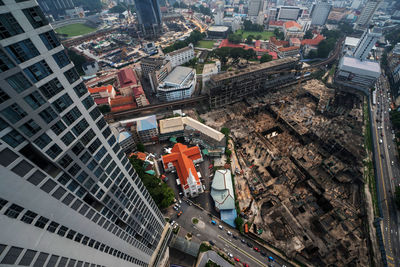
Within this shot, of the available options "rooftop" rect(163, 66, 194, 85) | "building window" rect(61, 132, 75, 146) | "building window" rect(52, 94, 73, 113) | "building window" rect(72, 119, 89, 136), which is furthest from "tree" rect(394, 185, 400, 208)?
"rooftop" rect(163, 66, 194, 85)

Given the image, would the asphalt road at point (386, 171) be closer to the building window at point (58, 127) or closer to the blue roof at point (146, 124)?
the building window at point (58, 127)

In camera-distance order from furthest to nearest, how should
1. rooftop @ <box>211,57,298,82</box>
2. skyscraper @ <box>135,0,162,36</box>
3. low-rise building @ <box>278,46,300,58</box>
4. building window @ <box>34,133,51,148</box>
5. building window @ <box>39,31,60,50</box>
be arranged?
skyscraper @ <box>135,0,162,36</box> → low-rise building @ <box>278,46,300,58</box> → rooftop @ <box>211,57,298,82</box> → building window @ <box>34,133,51,148</box> → building window @ <box>39,31,60,50</box>

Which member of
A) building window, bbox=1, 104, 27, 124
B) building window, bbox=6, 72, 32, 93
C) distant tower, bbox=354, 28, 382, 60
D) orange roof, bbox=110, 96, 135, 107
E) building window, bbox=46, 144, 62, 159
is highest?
building window, bbox=6, 72, 32, 93

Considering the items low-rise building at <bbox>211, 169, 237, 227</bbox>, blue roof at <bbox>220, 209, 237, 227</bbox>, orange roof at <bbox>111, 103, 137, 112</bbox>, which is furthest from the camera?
orange roof at <bbox>111, 103, 137, 112</bbox>

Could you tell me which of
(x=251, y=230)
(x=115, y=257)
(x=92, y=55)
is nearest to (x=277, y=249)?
(x=251, y=230)

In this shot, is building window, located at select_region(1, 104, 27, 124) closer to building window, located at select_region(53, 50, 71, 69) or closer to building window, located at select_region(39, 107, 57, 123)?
building window, located at select_region(39, 107, 57, 123)

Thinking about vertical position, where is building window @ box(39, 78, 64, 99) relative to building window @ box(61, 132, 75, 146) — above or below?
above
